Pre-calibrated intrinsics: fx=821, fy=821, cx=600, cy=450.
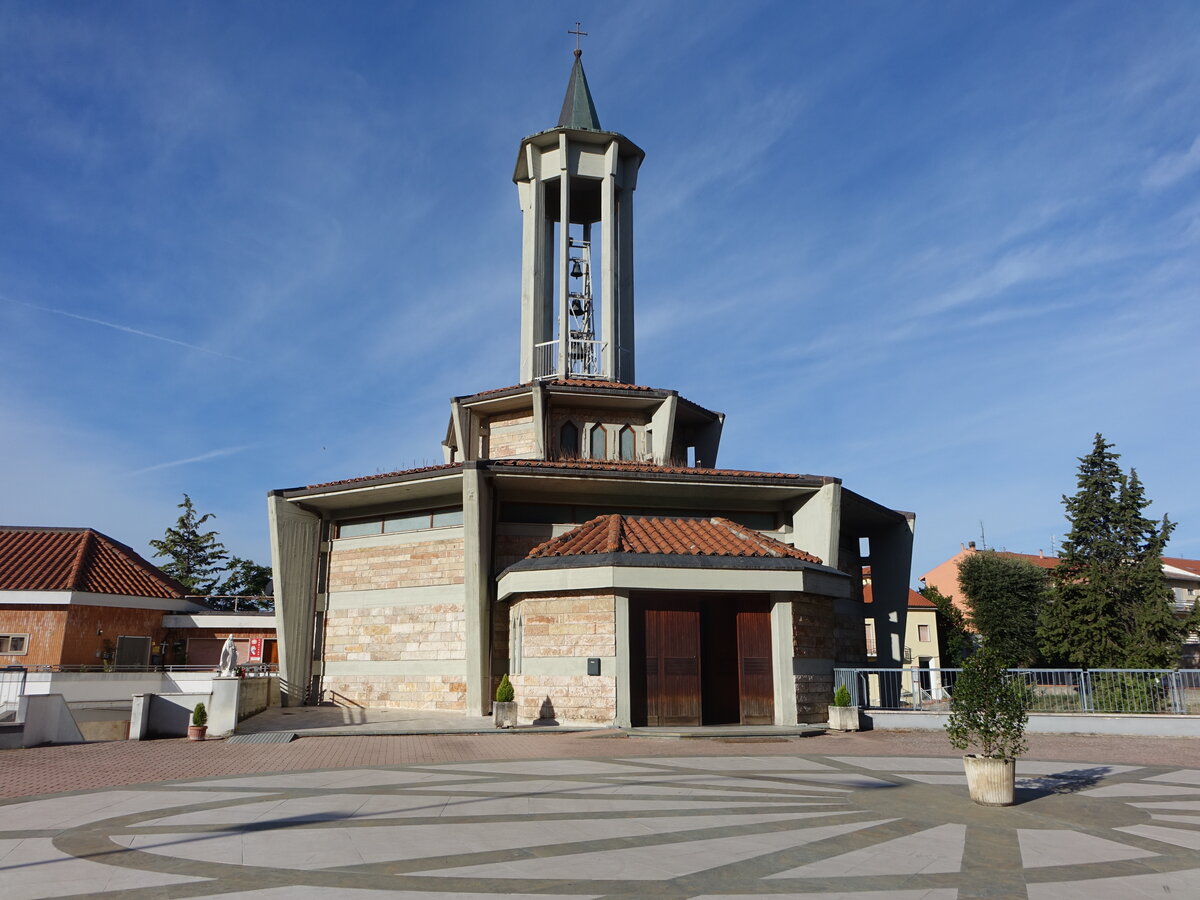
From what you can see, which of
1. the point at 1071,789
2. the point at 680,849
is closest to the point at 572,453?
the point at 1071,789

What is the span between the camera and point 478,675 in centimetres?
2186

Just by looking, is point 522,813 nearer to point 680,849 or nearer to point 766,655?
point 680,849

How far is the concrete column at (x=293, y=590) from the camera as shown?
24562 mm

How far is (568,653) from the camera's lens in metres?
19.9

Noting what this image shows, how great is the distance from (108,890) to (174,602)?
→ 30.9 meters

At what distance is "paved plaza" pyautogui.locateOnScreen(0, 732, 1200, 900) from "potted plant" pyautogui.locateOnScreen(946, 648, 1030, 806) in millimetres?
371

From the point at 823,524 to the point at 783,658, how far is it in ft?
16.9

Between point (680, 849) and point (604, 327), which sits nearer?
point (680, 849)

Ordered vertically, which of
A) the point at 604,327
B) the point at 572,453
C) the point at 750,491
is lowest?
the point at 750,491

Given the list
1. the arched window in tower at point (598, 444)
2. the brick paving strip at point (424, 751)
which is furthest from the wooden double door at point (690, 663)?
the arched window in tower at point (598, 444)

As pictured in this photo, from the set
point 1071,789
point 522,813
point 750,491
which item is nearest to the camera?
point 522,813

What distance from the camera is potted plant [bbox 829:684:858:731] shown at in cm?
1956

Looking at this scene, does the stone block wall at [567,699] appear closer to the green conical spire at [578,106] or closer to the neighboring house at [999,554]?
the green conical spire at [578,106]

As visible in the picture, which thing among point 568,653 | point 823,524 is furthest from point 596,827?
point 823,524
